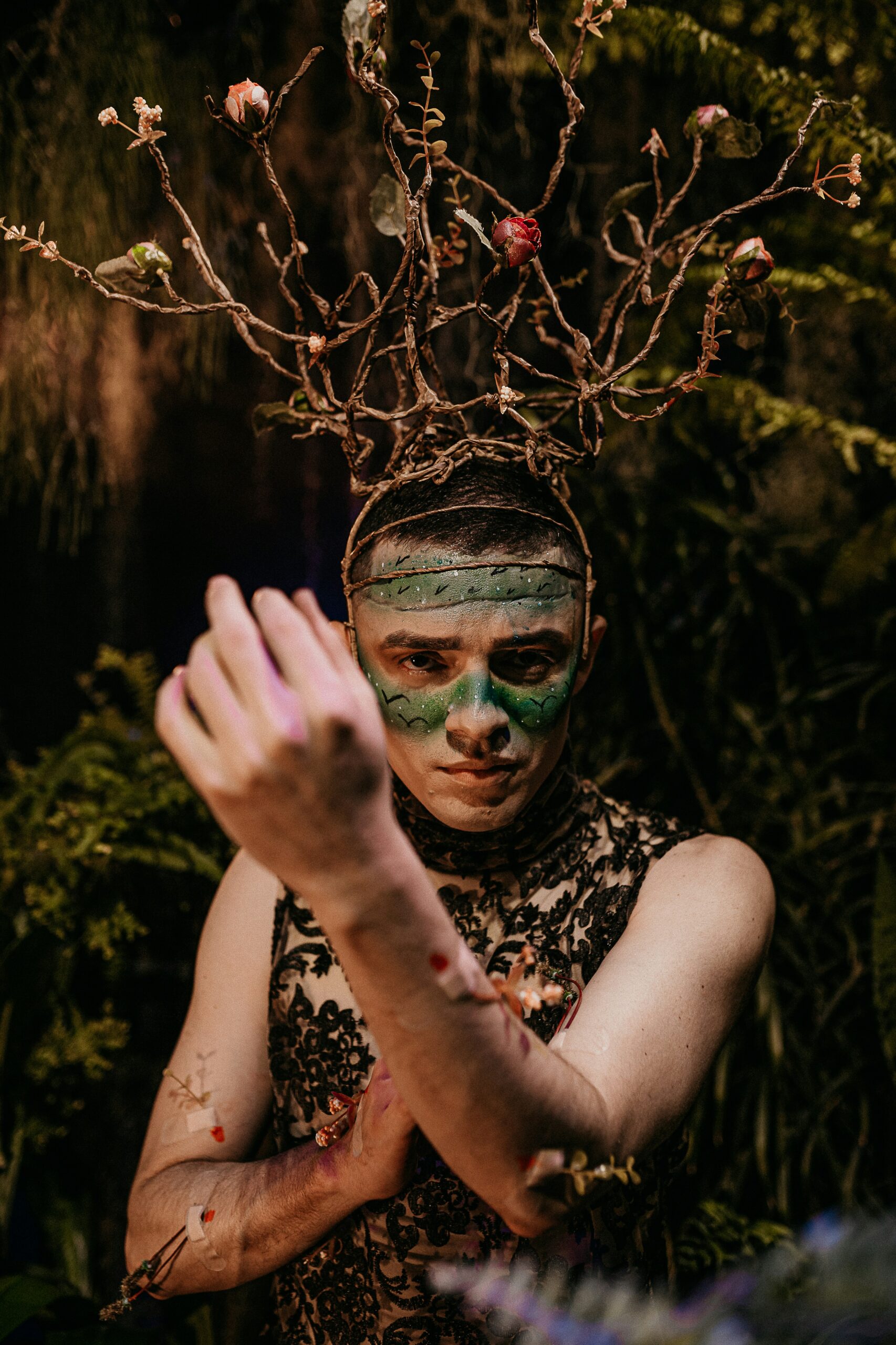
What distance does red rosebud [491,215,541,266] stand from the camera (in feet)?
3.73

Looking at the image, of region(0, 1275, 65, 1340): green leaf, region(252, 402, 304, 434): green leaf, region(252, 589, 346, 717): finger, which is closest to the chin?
region(252, 589, 346, 717): finger

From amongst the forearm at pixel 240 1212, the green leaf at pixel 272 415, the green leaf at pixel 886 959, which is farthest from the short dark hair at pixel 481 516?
the green leaf at pixel 886 959

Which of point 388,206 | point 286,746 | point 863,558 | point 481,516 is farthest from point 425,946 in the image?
point 863,558

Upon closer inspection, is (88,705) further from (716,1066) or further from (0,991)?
(716,1066)

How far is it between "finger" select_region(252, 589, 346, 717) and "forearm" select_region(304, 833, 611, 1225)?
138 millimetres

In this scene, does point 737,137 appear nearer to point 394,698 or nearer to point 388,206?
point 388,206

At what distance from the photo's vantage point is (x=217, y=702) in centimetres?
75

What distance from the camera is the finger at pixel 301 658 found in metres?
0.74

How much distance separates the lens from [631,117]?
2537 millimetres

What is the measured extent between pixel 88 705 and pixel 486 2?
2140mm

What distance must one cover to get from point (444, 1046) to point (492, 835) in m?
0.54

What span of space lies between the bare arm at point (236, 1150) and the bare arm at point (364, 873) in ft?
0.68

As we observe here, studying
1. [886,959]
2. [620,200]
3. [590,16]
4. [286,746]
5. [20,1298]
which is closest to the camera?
[286,746]

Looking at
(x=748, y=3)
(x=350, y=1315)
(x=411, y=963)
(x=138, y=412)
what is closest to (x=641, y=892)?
(x=411, y=963)
